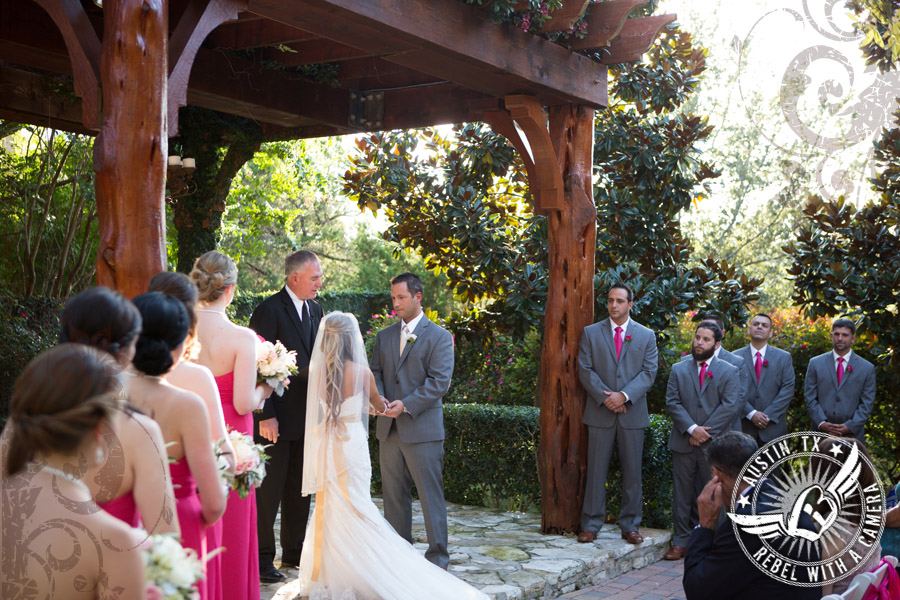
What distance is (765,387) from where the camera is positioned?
801 centimetres

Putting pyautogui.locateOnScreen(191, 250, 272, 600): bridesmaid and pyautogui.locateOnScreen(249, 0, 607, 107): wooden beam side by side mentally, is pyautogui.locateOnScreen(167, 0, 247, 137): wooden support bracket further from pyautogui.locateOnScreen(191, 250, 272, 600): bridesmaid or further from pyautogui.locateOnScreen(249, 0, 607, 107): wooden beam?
pyautogui.locateOnScreen(191, 250, 272, 600): bridesmaid

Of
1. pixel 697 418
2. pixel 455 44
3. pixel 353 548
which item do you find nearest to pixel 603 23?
pixel 455 44

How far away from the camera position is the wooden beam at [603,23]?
22.2 ft

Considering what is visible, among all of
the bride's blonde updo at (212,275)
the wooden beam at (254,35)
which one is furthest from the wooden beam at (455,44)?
the bride's blonde updo at (212,275)

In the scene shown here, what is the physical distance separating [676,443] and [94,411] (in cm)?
613

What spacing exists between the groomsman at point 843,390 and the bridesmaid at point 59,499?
7.28 metres

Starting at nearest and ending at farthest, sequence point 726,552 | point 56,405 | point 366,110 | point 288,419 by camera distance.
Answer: point 56,405 → point 726,552 → point 288,419 → point 366,110

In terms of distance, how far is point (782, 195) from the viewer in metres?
23.7

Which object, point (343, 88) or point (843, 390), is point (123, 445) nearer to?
point (343, 88)

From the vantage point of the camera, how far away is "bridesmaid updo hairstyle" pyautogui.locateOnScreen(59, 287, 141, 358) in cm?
216

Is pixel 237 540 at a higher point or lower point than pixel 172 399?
lower

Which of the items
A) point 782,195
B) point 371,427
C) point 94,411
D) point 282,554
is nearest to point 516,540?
point 282,554

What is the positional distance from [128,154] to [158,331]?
1587 mm

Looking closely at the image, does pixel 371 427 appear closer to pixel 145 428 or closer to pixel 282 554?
pixel 282 554
